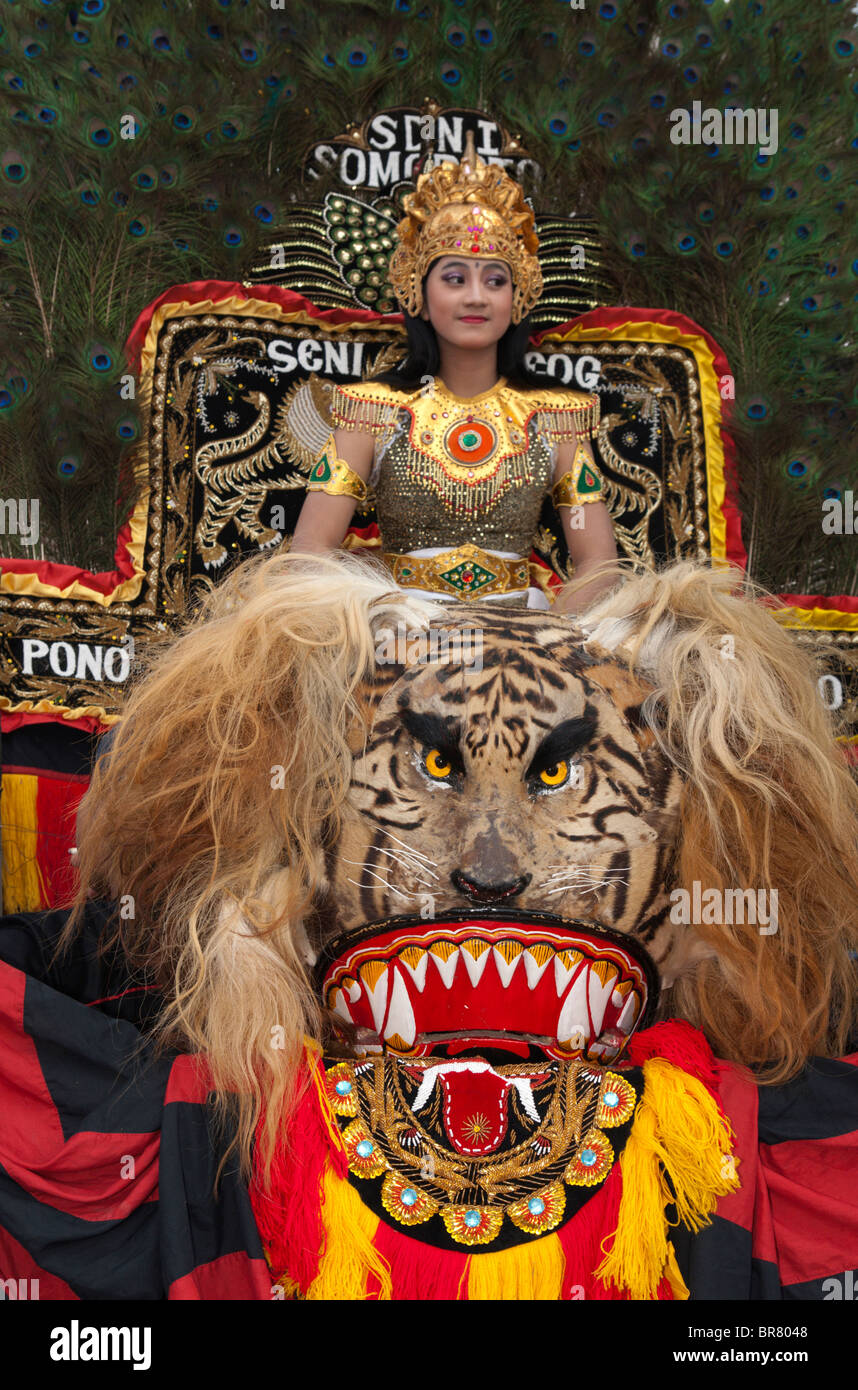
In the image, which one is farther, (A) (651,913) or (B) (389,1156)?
(A) (651,913)

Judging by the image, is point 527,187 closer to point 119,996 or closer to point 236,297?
point 236,297

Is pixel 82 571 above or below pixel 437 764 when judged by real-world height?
above

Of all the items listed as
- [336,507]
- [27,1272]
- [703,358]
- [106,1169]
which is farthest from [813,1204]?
[703,358]

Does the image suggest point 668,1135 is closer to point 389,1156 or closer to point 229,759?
point 389,1156

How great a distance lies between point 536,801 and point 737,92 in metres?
2.31

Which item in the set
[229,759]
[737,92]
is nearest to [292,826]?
[229,759]

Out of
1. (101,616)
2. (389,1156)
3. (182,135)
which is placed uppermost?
(182,135)

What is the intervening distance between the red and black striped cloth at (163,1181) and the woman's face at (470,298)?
5.47 ft

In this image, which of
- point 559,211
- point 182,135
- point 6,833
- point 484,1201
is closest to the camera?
point 484,1201

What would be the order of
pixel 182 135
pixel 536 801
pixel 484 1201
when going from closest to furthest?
pixel 484 1201
pixel 536 801
pixel 182 135

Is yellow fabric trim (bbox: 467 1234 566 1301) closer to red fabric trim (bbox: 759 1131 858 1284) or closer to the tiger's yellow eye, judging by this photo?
red fabric trim (bbox: 759 1131 858 1284)

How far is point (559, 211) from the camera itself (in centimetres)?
354

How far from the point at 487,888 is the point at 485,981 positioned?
15 centimetres

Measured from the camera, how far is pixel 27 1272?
1956 mm
